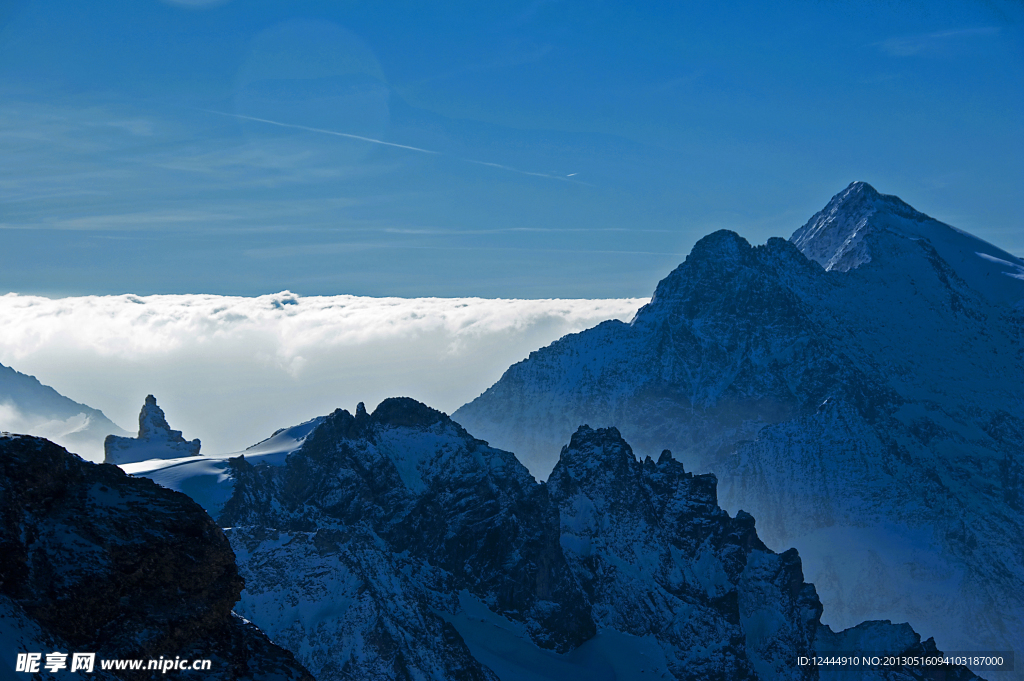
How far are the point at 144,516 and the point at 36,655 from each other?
38.3ft

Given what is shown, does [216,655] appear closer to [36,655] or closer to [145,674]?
[145,674]

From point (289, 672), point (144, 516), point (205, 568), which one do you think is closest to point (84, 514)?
point (144, 516)

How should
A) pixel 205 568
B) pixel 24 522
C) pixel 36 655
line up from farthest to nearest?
pixel 205 568 → pixel 24 522 → pixel 36 655

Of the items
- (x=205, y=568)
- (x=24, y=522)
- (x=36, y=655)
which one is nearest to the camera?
(x=36, y=655)

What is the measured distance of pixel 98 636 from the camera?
63.6m

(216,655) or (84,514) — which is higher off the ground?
(84,514)

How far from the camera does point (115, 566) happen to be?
6519cm

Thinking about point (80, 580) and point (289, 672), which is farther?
point (289, 672)

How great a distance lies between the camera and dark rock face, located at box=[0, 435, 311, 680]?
62719mm

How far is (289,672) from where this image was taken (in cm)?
7050

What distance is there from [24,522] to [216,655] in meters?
14.3

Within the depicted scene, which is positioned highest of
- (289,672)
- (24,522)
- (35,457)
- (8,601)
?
(35,457)

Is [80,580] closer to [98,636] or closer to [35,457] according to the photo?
[98,636]

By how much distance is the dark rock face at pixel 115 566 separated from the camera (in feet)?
206
